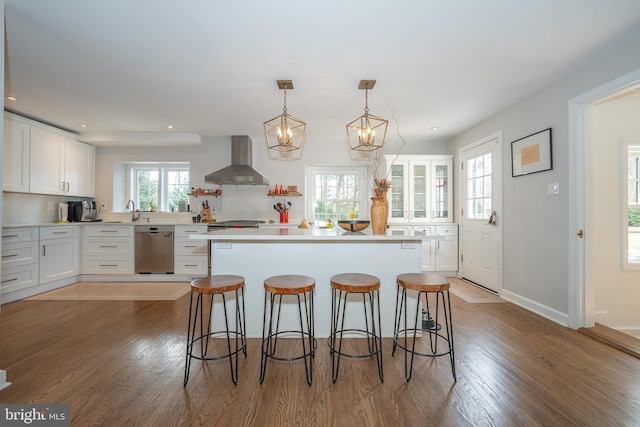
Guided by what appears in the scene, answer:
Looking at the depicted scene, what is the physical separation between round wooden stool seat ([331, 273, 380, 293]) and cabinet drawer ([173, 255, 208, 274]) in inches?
120

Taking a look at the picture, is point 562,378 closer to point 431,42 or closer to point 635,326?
point 635,326

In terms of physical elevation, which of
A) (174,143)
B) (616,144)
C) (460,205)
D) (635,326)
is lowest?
(635,326)

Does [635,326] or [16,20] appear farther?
[635,326]

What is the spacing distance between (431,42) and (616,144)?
238cm

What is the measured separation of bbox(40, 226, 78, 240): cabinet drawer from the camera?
366cm

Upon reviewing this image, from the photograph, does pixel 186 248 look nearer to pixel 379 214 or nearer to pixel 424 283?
pixel 379 214

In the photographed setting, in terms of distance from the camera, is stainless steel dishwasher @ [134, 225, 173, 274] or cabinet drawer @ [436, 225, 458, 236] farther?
cabinet drawer @ [436, 225, 458, 236]

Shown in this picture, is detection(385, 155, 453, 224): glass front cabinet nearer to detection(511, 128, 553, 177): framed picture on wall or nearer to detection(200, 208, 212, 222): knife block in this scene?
detection(511, 128, 553, 177): framed picture on wall

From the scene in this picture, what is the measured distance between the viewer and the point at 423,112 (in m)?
3.61

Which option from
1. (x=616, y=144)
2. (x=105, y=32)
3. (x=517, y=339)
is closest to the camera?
(x=105, y=32)

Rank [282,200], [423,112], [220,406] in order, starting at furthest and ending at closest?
[282,200], [423,112], [220,406]

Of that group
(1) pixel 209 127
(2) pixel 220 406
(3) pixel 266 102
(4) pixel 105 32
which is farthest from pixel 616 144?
(1) pixel 209 127

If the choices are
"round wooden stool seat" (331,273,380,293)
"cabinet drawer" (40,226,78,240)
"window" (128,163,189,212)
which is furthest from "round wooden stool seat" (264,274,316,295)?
"window" (128,163,189,212)

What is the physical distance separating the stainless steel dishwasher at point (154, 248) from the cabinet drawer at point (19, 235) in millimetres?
1100
